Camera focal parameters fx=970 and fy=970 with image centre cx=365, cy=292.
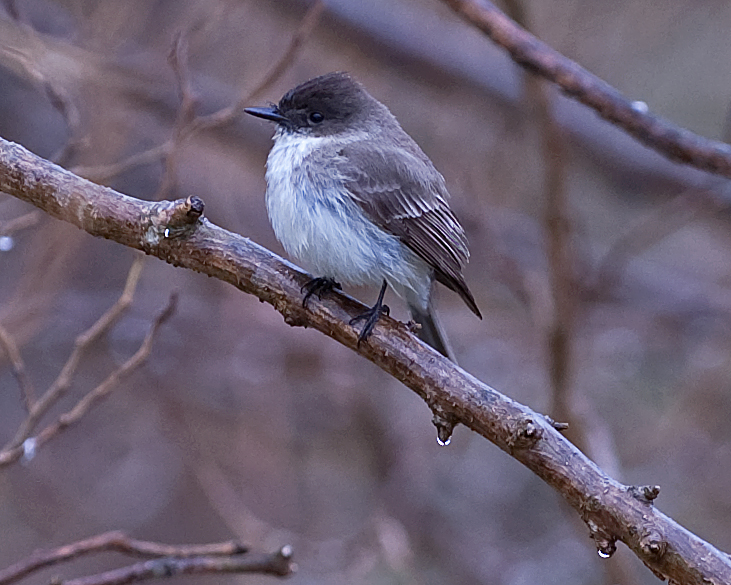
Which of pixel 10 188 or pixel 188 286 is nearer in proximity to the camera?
pixel 10 188

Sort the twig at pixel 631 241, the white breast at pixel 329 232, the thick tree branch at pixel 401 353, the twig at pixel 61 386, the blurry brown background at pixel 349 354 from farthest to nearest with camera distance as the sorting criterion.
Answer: the blurry brown background at pixel 349 354 < the twig at pixel 631 241 < the white breast at pixel 329 232 < the twig at pixel 61 386 < the thick tree branch at pixel 401 353

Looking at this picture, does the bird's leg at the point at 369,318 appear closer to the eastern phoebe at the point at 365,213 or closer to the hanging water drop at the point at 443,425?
the eastern phoebe at the point at 365,213

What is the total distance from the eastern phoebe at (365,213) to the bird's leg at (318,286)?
2 cm

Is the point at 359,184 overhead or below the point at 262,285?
overhead

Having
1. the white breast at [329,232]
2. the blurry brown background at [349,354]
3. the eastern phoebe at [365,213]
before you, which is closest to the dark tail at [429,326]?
the eastern phoebe at [365,213]

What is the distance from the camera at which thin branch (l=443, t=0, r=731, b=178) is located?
3.60 meters

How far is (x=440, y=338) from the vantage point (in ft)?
11.6

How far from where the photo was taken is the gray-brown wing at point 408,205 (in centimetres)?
325

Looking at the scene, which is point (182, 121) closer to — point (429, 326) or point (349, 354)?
point (429, 326)

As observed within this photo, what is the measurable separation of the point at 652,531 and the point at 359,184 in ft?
5.20

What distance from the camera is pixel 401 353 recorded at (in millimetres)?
2572

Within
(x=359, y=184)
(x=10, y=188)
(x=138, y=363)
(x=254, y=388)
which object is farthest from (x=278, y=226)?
(x=254, y=388)

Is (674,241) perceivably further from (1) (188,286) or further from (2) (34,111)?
(2) (34,111)

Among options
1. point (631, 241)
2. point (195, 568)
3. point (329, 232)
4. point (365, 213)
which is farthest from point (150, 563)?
point (631, 241)
